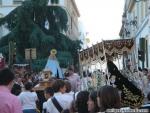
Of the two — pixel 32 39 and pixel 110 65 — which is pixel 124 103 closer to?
pixel 110 65

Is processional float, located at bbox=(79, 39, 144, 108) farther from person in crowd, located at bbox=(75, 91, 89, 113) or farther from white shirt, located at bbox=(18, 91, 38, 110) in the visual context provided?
white shirt, located at bbox=(18, 91, 38, 110)

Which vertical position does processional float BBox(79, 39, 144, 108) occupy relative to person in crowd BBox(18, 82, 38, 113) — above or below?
above

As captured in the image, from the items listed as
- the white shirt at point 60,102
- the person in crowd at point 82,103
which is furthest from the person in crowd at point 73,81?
the person in crowd at point 82,103

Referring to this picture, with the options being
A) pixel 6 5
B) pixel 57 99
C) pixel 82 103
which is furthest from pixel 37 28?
pixel 82 103

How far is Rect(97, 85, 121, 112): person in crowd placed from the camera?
19.1 feet

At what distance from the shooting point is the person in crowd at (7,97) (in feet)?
21.7

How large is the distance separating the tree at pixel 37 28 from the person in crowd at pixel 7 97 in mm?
35677

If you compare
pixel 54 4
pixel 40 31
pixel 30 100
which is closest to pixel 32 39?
pixel 40 31

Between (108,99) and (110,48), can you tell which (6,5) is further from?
(108,99)

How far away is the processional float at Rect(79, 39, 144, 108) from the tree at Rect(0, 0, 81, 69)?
29.5 meters

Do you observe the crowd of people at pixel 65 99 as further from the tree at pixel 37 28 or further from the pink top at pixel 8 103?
the tree at pixel 37 28

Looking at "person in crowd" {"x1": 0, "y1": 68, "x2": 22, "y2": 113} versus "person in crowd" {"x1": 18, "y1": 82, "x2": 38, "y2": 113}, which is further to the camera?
"person in crowd" {"x1": 18, "y1": 82, "x2": 38, "y2": 113}

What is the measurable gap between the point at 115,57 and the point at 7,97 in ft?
21.1

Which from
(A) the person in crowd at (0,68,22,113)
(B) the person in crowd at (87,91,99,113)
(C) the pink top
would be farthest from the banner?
(C) the pink top
